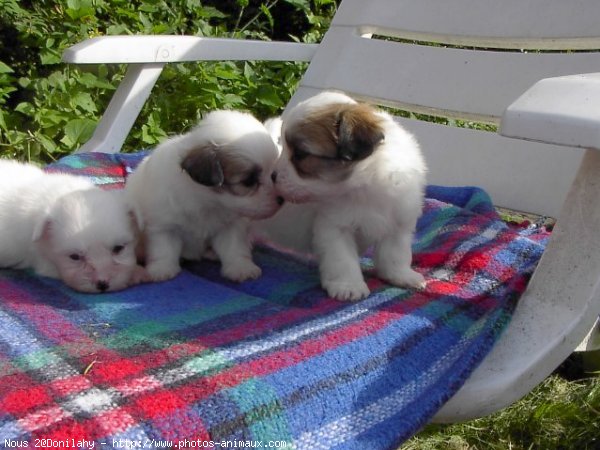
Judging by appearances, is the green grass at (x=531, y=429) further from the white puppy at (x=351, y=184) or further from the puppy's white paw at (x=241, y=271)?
the puppy's white paw at (x=241, y=271)

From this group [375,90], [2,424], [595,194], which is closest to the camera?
[2,424]

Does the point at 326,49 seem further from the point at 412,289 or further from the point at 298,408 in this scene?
the point at 298,408

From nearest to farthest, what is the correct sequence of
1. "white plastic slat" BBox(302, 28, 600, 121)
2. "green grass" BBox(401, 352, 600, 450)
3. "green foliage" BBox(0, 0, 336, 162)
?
"green grass" BBox(401, 352, 600, 450)
"white plastic slat" BBox(302, 28, 600, 121)
"green foliage" BBox(0, 0, 336, 162)

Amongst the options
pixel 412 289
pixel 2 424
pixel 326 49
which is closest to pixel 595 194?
pixel 412 289

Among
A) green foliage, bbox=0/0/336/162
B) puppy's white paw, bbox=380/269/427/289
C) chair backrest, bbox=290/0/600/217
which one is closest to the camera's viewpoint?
puppy's white paw, bbox=380/269/427/289

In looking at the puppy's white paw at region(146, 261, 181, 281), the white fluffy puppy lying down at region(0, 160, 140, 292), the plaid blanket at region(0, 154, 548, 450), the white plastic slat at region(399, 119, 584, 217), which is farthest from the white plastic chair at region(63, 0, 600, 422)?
the puppy's white paw at region(146, 261, 181, 281)

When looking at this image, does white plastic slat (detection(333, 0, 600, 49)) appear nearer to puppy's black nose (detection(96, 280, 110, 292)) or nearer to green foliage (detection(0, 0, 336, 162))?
green foliage (detection(0, 0, 336, 162))
